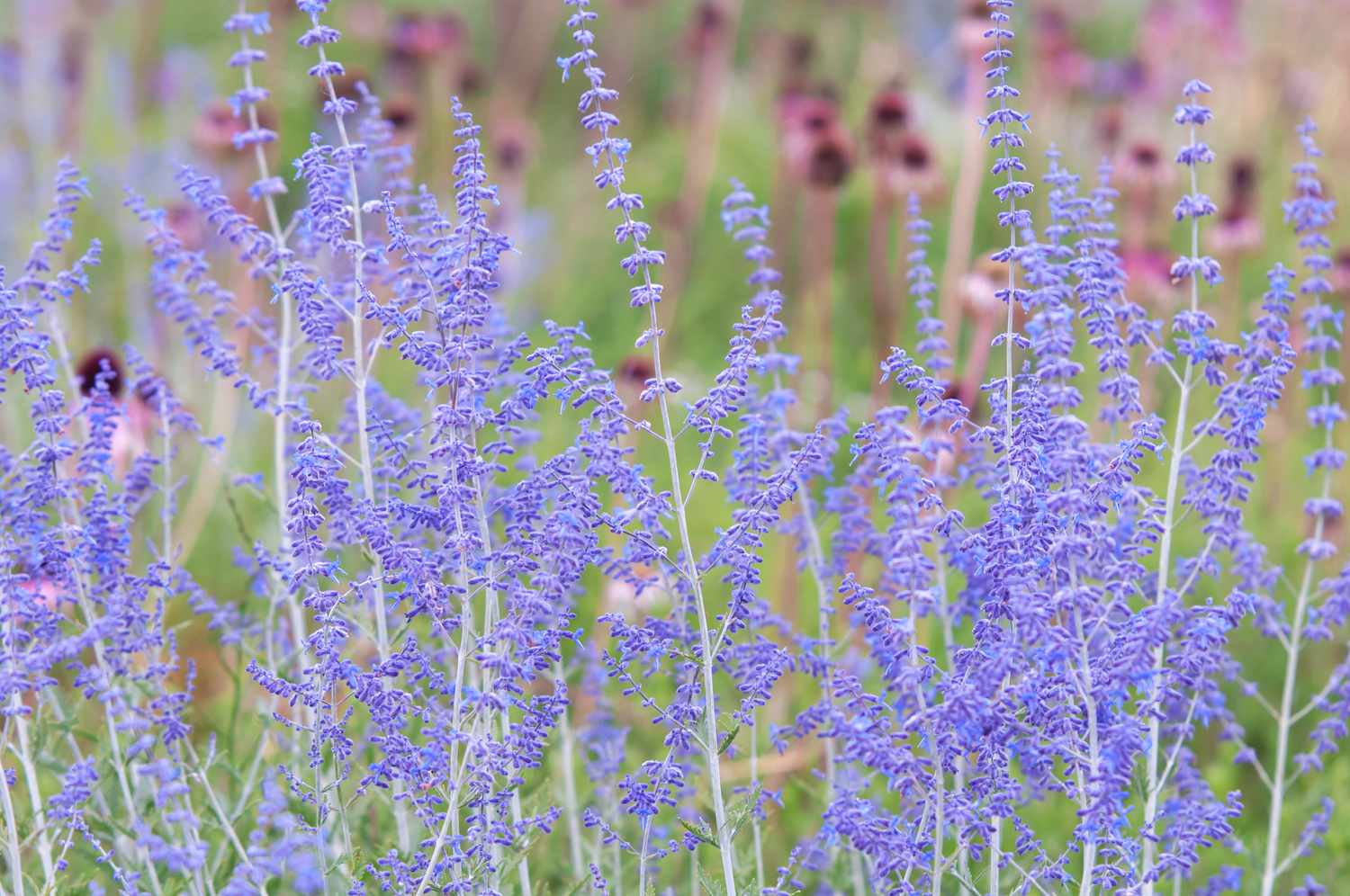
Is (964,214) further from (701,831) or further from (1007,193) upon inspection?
(701,831)

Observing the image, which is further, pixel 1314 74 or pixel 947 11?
pixel 947 11

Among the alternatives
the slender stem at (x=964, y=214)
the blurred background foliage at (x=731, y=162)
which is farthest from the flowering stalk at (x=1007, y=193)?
the slender stem at (x=964, y=214)

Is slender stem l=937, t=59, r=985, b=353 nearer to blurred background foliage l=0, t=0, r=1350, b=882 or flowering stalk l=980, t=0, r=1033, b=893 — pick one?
blurred background foliage l=0, t=0, r=1350, b=882

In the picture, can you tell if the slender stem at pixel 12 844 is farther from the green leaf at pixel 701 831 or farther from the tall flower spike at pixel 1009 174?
the tall flower spike at pixel 1009 174

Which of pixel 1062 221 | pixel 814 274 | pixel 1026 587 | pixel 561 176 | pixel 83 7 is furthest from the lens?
pixel 561 176

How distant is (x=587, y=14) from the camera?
6.75 ft

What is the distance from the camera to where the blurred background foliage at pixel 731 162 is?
16.0 feet

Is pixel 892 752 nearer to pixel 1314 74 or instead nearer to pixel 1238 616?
pixel 1238 616

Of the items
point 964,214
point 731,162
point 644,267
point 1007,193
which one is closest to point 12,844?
point 644,267

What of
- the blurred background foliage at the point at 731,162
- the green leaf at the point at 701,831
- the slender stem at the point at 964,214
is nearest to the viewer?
the green leaf at the point at 701,831

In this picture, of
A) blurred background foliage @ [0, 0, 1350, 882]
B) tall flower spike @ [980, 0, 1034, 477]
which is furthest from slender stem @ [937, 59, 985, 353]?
tall flower spike @ [980, 0, 1034, 477]

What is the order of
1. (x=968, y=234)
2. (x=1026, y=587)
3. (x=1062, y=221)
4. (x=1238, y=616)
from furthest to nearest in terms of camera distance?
1. (x=968, y=234)
2. (x=1062, y=221)
3. (x=1238, y=616)
4. (x=1026, y=587)

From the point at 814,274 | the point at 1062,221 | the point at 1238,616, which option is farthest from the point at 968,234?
the point at 1238,616

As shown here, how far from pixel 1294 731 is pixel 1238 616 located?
7.15 feet
